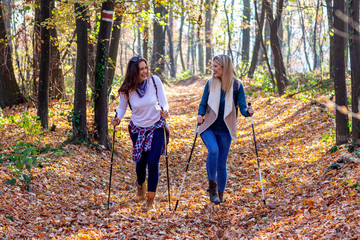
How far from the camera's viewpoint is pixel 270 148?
9641 mm

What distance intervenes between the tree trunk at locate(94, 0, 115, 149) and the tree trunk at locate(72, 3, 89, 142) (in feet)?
0.89

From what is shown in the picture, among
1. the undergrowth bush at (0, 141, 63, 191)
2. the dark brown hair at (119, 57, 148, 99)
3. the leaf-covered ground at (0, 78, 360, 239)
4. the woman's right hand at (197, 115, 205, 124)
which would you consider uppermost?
the dark brown hair at (119, 57, 148, 99)

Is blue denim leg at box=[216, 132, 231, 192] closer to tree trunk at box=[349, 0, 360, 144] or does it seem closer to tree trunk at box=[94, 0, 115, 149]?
tree trunk at box=[349, 0, 360, 144]

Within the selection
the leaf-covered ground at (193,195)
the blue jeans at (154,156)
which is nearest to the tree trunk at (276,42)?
the leaf-covered ground at (193,195)

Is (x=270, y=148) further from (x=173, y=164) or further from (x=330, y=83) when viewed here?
(x=330, y=83)

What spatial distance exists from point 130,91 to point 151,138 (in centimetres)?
75

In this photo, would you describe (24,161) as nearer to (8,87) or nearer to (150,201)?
(150,201)

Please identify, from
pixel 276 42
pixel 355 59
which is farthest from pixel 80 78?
pixel 276 42

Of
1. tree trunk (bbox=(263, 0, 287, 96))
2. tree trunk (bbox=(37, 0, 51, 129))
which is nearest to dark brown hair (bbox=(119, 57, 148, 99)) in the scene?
tree trunk (bbox=(37, 0, 51, 129))

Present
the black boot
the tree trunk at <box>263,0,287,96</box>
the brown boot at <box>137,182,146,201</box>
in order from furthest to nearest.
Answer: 1. the tree trunk at <box>263,0,287,96</box>
2. the brown boot at <box>137,182,146,201</box>
3. the black boot

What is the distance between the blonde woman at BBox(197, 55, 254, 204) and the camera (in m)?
5.72

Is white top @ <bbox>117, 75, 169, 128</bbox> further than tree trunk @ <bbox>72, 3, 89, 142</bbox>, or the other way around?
tree trunk @ <bbox>72, 3, 89, 142</bbox>

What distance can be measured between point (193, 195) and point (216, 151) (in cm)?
147

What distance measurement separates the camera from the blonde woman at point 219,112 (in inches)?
225
